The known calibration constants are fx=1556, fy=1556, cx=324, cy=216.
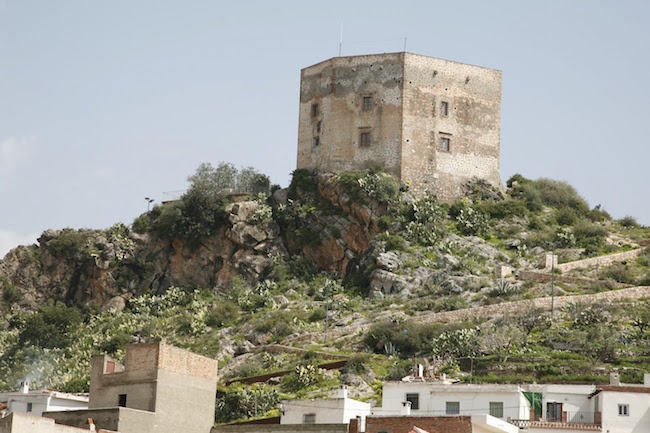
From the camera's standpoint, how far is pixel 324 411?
48.6 metres

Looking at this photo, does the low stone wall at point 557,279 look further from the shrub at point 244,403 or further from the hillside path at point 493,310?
the shrub at point 244,403

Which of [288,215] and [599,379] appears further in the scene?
[288,215]

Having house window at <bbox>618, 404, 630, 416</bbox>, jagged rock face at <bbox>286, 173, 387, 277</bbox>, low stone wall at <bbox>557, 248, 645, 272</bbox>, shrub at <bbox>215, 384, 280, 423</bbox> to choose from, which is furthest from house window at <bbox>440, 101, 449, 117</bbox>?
house window at <bbox>618, 404, 630, 416</bbox>

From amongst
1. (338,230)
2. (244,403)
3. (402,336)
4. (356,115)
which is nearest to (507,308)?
(402,336)

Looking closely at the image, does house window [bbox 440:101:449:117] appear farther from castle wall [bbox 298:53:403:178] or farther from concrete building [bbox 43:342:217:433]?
concrete building [bbox 43:342:217:433]

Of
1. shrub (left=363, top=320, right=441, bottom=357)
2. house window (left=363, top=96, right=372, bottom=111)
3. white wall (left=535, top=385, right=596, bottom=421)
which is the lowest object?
white wall (left=535, top=385, right=596, bottom=421)

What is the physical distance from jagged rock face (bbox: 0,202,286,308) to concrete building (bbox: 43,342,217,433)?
29.8 meters

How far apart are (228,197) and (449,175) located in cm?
1204

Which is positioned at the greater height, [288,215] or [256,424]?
[288,215]

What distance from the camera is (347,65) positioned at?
3191 inches

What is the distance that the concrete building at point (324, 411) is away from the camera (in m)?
48.2

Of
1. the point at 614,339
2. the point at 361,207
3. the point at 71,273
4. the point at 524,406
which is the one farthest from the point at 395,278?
the point at 524,406

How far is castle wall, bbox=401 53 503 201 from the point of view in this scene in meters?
79.8

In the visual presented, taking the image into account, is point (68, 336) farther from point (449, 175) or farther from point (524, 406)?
point (524, 406)
